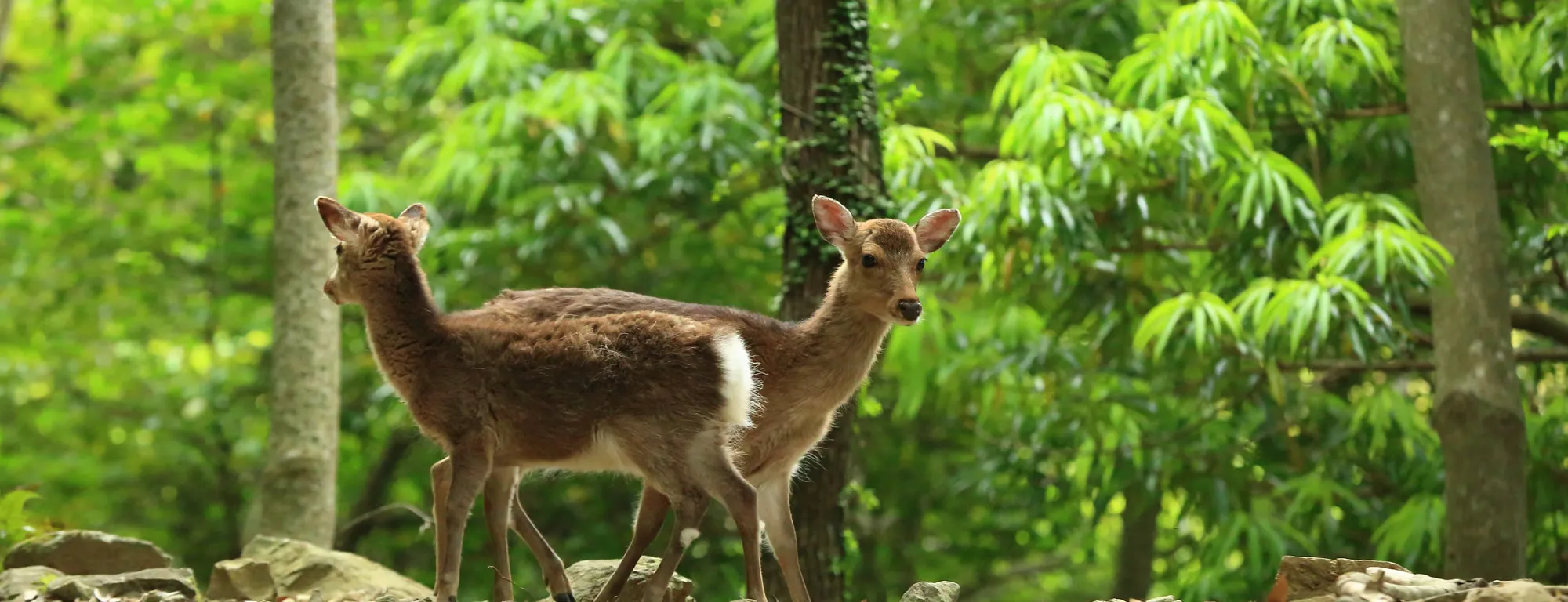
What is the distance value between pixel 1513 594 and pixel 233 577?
13.9ft

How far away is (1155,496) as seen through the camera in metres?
8.45

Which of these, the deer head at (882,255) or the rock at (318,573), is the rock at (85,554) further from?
the deer head at (882,255)

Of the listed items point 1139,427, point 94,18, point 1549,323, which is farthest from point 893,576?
point 94,18

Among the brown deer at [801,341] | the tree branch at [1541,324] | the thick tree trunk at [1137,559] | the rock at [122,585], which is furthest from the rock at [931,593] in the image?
the thick tree trunk at [1137,559]

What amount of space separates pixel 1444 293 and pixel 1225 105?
4.87ft

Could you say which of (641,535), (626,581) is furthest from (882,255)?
(626,581)

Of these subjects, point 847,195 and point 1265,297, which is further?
point 1265,297

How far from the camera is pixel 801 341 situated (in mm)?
4953

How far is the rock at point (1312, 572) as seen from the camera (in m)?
4.65

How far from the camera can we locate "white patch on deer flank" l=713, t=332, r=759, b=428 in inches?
182

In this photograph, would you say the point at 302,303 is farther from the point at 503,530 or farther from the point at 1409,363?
the point at 1409,363

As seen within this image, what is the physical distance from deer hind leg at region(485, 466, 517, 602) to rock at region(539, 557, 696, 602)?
219mm

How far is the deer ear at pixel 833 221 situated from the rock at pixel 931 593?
3.95 feet

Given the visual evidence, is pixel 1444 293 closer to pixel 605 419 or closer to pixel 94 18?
pixel 605 419
